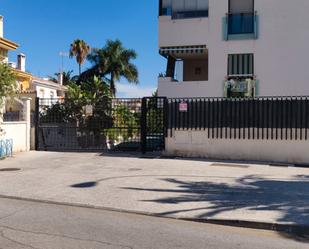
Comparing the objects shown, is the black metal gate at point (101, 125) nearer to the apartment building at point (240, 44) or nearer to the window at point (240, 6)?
the apartment building at point (240, 44)

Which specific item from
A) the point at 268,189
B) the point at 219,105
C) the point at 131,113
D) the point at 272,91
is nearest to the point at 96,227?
the point at 268,189

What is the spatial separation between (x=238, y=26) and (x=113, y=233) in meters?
19.8

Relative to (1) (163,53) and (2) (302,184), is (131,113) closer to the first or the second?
(1) (163,53)

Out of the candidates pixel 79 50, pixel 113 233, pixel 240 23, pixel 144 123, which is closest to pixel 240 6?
pixel 240 23

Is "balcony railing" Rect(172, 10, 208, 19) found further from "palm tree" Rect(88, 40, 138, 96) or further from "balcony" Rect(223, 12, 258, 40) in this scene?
"palm tree" Rect(88, 40, 138, 96)

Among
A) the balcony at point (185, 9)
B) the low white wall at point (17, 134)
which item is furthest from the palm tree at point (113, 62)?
the low white wall at point (17, 134)

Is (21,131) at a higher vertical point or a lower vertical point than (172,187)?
higher

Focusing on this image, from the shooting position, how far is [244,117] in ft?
60.7

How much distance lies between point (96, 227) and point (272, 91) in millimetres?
18506

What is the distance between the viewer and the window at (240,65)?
1006 inches

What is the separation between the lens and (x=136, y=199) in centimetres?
1059

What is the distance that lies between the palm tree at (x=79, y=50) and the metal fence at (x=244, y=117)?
171ft

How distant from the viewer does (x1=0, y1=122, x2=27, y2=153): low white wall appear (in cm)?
1944

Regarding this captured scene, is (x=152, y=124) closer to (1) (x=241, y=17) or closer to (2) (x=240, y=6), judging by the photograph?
(1) (x=241, y=17)
